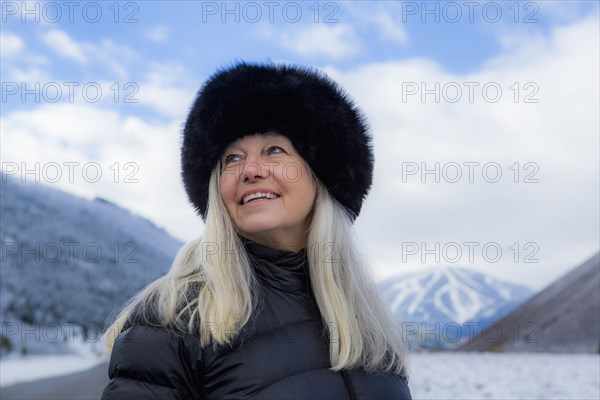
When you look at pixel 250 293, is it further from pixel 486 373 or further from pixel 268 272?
pixel 486 373

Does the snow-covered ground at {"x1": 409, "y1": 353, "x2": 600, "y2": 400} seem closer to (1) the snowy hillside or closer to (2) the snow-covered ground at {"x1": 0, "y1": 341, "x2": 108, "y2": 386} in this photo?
(2) the snow-covered ground at {"x1": 0, "y1": 341, "x2": 108, "y2": 386}

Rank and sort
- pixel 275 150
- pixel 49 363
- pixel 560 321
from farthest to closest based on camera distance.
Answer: pixel 560 321 → pixel 49 363 → pixel 275 150

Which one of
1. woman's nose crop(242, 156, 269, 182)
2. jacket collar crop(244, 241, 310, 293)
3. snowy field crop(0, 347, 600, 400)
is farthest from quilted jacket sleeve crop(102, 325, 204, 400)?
snowy field crop(0, 347, 600, 400)

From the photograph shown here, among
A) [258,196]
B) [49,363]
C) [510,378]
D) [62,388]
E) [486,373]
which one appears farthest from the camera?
[49,363]

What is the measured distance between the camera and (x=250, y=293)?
8.02 ft

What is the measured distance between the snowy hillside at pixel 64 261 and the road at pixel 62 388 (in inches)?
104

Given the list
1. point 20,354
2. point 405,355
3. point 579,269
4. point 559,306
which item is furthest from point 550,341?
point 405,355

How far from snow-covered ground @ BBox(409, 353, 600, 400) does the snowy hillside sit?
808cm

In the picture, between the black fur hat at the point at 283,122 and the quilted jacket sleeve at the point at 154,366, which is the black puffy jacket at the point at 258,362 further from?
the black fur hat at the point at 283,122

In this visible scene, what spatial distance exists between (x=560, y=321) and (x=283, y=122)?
12787 millimetres

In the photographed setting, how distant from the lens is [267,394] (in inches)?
86.9

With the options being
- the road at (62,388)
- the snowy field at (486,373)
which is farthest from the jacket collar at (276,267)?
the road at (62,388)

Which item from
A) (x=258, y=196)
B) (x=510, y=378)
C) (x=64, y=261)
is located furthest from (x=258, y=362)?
(x=64, y=261)

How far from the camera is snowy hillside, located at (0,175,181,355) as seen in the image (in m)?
15.2
